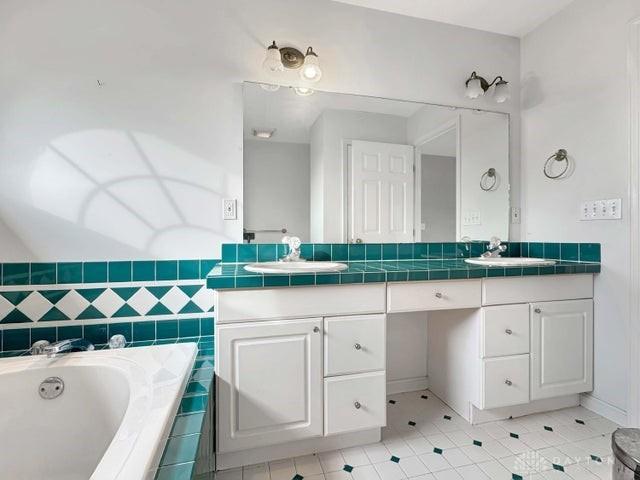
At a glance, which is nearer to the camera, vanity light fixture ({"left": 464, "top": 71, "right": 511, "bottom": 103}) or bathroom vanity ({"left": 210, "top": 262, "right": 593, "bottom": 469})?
bathroom vanity ({"left": 210, "top": 262, "right": 593, "bottom": 469})

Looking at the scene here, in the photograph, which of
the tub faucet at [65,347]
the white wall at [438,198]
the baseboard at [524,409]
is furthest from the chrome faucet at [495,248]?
the tub faucet at [65,347]

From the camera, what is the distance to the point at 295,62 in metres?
1.69

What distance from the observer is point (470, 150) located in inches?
81.7

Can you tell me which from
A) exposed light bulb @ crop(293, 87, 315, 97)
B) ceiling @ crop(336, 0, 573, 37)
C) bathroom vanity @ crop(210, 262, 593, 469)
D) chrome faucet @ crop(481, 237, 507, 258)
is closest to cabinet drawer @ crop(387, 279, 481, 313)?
bathroom vanity @ crop(210, 262, 593, 469)

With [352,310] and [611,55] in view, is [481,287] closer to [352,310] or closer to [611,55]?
[352,310]

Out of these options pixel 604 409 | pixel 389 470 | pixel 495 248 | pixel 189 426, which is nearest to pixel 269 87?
pixel 189 426

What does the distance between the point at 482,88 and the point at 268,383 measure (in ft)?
7.00

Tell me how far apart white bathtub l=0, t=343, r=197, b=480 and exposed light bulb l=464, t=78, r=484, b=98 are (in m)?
2.16

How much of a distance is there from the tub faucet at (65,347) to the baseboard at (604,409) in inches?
101

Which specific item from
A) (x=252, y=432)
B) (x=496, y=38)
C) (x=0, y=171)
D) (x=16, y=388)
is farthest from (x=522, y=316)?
(x=0, y=171)

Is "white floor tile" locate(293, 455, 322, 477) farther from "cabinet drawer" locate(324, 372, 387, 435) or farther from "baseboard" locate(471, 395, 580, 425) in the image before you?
"baseboard" locate(471, 395, 580, 425)

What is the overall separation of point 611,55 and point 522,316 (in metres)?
1.47

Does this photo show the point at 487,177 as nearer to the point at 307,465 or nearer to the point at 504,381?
the point at 504,381

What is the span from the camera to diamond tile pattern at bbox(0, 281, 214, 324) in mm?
1412
